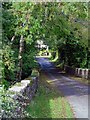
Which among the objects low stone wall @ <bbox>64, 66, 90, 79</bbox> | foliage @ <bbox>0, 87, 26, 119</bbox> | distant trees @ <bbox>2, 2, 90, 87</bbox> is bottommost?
low stone wall @ <bbox>64, 66, 90, 79</bbox>

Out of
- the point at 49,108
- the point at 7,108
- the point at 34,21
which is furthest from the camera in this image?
the point at 34,21

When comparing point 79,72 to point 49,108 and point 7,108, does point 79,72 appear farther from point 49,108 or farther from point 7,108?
point 7,108

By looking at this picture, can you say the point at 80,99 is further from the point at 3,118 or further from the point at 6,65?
the point at 3,118

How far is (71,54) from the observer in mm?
37062

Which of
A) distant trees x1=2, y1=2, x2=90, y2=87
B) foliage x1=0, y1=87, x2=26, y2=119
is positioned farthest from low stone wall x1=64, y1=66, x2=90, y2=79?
foliage x1=0, y1=87, x2=26, y2=119

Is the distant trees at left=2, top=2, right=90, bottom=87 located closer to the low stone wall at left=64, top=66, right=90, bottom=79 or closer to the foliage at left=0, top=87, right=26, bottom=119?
the foliage at left=0, top=87, right=26, bottom=119

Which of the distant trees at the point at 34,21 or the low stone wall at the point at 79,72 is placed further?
the low stone wall at the point at 79,72

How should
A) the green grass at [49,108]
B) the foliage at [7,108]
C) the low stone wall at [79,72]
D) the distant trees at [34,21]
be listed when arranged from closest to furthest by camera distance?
1. the foliage at [7,108]
2. the green grass at [49,108]
3. the distant trees at [34,21]
4. the low stone wall at [79,72]

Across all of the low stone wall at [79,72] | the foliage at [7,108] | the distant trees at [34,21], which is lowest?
the low stone wall at [79,72]

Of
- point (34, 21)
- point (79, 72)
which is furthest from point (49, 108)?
point (79, 72)

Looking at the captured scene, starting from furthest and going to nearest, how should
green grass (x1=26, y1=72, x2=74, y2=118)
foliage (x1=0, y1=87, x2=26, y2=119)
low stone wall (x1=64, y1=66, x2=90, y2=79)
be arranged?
low stone wall (x1=64, y1=66, x2=90, y2=79) < green grass (x1=26, y1=72, x2=74, y2=118) < foliage (x1=0, y1=87, x2=26, y2=119)

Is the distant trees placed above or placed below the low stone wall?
above

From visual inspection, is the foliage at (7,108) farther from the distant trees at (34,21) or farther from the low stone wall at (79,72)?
the low stone wall at (79,72)

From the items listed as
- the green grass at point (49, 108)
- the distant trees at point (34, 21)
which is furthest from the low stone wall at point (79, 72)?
the green grass at point (49, 108)
